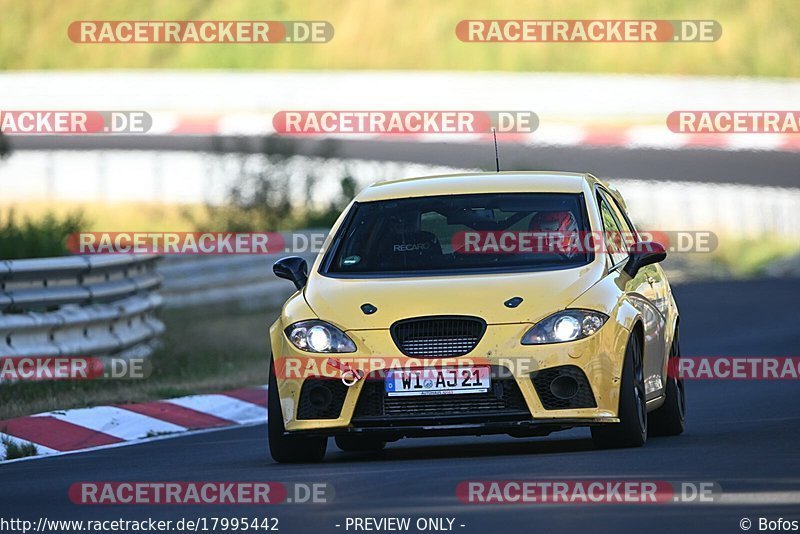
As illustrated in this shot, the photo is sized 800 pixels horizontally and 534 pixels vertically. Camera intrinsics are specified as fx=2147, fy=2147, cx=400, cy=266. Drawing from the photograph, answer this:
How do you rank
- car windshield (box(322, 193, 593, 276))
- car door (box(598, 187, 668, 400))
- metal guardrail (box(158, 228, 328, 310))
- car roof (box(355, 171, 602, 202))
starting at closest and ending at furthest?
car windshield (box(322, 193, 593, 276)) → car door (box(598, 187, 668, 400)) → car roof (box(355, 171, 602, 202)) → metal guardrail (box(158, 228, 328, 310))

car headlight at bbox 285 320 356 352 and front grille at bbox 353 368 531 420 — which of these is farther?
car headlight at bbox 285 320 356 352

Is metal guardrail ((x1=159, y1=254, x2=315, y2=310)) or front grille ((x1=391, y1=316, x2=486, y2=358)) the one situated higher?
front grille ((x1=391, y1=316, x2=486, y2=358))

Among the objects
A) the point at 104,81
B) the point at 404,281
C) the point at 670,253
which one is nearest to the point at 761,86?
the point at 670,253

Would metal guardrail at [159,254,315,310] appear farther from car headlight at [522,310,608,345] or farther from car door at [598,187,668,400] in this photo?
car headlight at [522,310,608,345]

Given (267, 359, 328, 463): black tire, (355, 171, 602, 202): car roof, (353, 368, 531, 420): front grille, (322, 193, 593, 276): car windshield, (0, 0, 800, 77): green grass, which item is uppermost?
(0, 0, 800, 77): green grass

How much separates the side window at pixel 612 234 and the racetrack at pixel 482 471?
1.04 meters

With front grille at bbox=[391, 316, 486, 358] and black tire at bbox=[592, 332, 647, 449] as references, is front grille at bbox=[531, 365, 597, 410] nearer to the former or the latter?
black tire at bbox=[592, 332, 647, 449]

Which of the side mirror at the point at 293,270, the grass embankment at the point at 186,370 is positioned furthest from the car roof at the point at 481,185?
the grass embankment at the point at 186,370

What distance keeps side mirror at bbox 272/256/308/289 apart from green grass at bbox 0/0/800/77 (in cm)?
2702

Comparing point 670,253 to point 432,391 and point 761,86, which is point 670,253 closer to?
point 761,86

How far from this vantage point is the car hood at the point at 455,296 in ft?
35.2

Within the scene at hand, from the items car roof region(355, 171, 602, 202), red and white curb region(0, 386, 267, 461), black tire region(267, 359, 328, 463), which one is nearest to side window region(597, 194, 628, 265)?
car roof region(355, 171, 602, 202)

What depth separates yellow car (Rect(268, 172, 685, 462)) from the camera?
10.6 metres

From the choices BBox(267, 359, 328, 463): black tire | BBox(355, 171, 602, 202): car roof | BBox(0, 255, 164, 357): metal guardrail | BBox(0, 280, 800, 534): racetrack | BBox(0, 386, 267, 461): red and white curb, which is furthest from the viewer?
BBox(0, 255, 164, 357): metal guardrail
